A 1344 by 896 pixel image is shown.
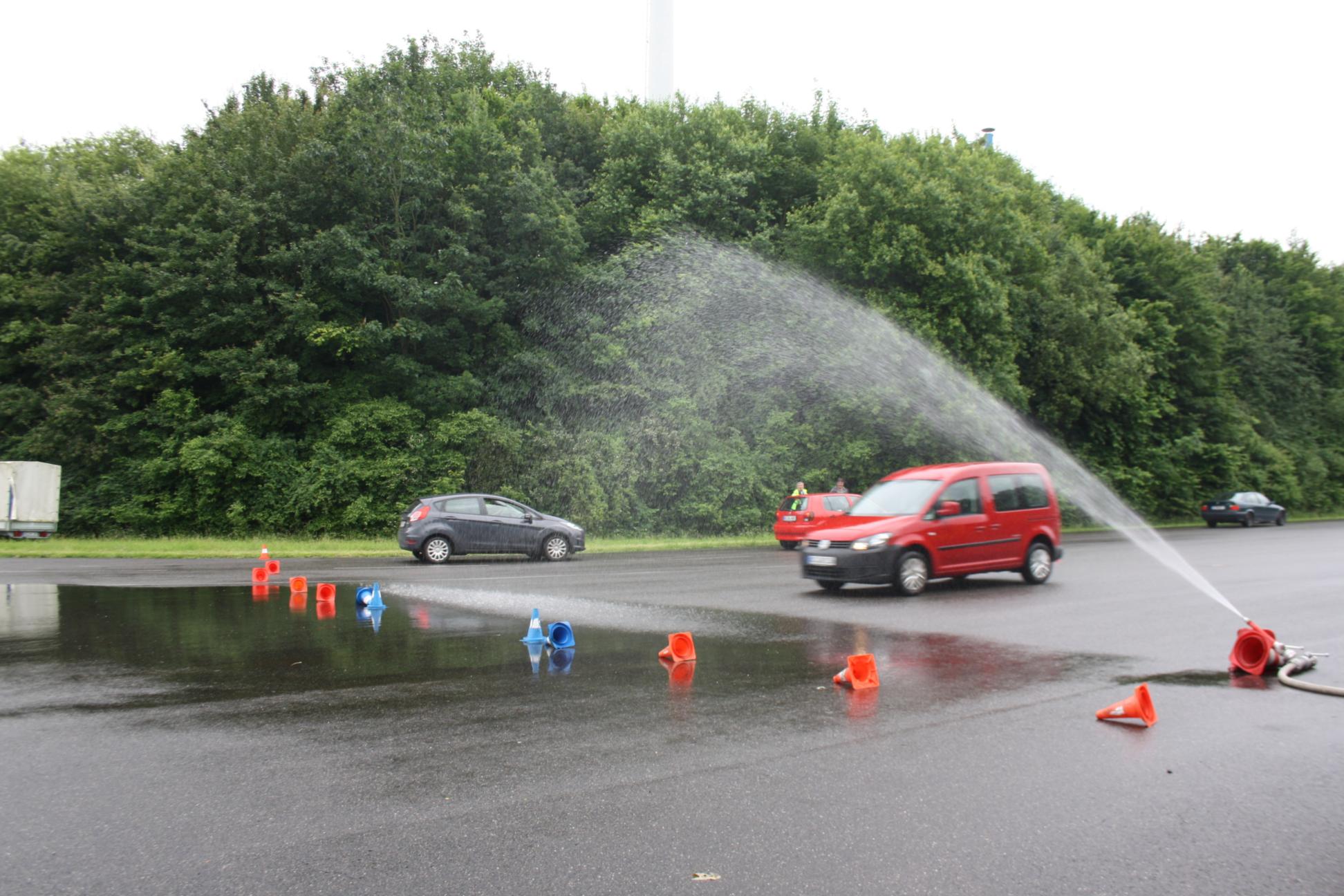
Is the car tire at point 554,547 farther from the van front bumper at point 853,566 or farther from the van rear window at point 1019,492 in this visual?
the van rear window at point 1019,492

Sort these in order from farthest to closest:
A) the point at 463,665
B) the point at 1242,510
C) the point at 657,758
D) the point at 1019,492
→ the point at 1242,510 → the point at 1019,492 → the point at 463,665 → the point at 657,758

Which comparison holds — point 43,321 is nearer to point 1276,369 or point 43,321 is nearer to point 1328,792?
point 1328,792

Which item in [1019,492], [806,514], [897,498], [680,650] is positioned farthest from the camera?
[806,514]

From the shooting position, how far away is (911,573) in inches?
582

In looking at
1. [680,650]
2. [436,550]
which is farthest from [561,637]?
[436,550]

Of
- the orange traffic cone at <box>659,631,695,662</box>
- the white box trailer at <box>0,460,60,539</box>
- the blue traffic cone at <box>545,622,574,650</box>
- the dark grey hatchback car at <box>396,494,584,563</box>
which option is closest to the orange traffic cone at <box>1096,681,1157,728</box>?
the orange traffic cone at <box>659,631,695,662</box>

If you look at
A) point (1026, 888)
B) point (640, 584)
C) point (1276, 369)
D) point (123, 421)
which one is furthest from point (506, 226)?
Answer: point (1276, 369)

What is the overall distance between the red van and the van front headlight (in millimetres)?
11

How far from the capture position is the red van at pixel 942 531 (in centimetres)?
1470

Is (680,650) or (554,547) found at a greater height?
(554,547)

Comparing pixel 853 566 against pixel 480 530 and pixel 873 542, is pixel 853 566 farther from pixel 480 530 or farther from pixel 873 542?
pixel 480 530

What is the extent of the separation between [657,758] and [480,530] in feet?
57.3

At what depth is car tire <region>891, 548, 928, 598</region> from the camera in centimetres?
1466

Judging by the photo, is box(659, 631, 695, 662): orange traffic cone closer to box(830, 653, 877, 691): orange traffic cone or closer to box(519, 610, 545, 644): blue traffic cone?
box(519, 610, 545, 644): blue traffic cone
